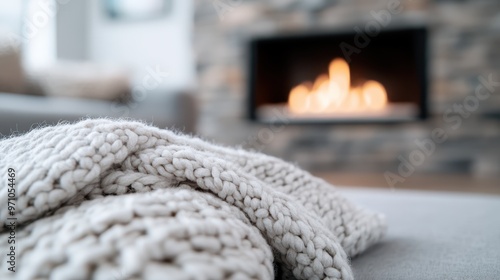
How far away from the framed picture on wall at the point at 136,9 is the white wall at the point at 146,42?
0.12 ft

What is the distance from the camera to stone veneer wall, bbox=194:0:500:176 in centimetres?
260

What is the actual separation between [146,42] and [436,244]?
11.2 feet

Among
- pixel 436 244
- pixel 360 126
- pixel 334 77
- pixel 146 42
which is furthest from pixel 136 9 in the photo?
pixel 436 244

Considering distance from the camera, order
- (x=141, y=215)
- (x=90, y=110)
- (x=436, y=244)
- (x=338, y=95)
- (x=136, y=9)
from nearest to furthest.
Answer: (x=141, y=215) < (x=436, y=244) < (x=90, y=110) < (x=338, y=95) < (x=136, y=9)

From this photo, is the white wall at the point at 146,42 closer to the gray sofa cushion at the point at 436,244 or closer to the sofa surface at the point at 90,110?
the sofa surface at the point at 90,110

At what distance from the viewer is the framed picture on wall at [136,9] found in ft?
12.3

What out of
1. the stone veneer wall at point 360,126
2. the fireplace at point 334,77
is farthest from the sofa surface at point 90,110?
the fireplace at point 334,77

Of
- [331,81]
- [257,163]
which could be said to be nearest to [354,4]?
[331,81]

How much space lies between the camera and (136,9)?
3850 millimetres

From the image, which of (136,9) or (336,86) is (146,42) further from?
(336,86)

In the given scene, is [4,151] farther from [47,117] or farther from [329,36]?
Answer: [329,36]

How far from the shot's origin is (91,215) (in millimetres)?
371

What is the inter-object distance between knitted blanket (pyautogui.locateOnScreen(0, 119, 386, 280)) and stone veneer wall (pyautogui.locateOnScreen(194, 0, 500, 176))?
228cm

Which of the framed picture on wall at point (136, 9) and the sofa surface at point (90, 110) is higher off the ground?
the framed picture on wall at point (136, 9)
